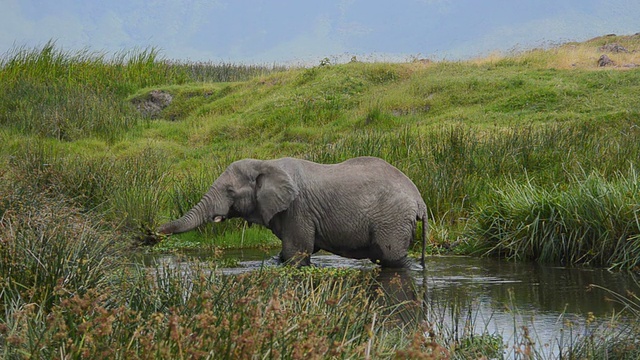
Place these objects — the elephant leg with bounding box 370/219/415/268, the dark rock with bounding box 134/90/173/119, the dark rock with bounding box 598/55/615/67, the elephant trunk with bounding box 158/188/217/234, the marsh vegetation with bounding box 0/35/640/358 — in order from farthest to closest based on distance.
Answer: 1. the dark rock with bounding box 134/90/173/119
2. the dark rock with bounding box 598/55/615/67
3. the elephant leg with bounding box 370/219/415/268
4. the elephant trunk with bounding box 158/188/217/234
5. the marsh vegetation with bounding box 0/35/640/358

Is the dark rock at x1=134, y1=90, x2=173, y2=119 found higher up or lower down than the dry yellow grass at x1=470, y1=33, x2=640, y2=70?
lower down

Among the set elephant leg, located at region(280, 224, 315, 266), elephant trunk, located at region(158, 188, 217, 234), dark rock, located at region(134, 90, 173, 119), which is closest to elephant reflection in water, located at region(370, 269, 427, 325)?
elephant leg, located at region(280, 224, 315, 266)

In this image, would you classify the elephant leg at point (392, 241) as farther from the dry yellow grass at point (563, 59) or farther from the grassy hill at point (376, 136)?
the dry yellow grass at point (563, 59)

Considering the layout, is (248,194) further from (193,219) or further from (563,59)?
(563,59)

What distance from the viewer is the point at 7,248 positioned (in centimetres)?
702

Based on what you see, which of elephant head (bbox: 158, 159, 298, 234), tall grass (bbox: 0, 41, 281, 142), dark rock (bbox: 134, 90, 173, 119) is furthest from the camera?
dark rock (bbox: 134, 90, 173, 119)

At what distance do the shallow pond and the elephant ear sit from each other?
2.53ft

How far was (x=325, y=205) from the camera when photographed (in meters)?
10.3

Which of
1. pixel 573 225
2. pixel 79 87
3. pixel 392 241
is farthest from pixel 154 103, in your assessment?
pixel 573 225

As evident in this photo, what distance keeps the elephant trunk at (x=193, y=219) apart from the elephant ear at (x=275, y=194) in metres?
0.55

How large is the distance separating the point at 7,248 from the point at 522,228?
254 inches

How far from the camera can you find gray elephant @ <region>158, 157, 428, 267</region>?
10.1 meters

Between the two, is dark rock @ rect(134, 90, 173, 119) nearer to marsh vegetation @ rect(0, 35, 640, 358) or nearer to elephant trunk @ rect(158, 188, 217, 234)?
marsh vegetation @ rect(0, 35, 640, 358)

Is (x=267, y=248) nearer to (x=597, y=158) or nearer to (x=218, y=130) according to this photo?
(x=597, y=158)
